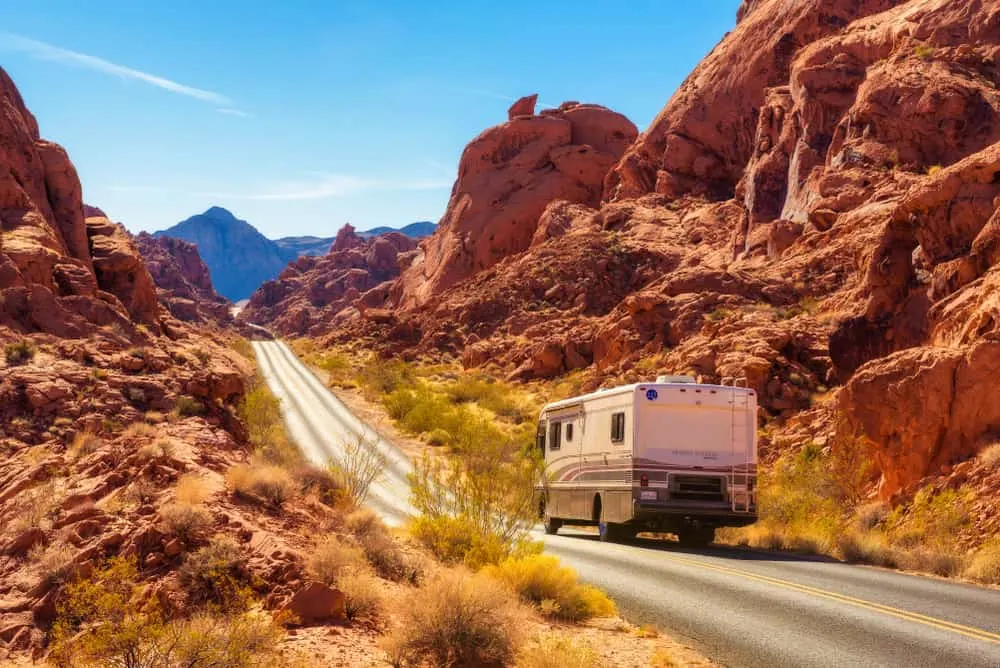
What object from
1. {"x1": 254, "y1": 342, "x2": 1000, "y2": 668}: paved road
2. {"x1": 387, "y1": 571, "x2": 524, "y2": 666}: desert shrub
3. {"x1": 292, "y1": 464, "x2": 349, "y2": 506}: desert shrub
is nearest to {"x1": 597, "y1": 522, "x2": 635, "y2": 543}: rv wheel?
{"x1": 254, "y1": 342, "x2": 1000, "y2": 668}: paved road

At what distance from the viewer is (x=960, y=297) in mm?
21172

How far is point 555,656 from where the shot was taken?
7.62 meters

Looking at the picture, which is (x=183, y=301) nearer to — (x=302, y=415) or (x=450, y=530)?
(x=302, y=415)

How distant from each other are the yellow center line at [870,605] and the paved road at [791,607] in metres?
0.01

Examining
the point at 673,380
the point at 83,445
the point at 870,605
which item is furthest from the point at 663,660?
the point at 673,380

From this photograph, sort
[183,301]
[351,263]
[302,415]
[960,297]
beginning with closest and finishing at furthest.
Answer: [960,297] → [302,415] → [183,301] → [351,263]

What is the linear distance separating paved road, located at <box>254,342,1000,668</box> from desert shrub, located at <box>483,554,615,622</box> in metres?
0.56

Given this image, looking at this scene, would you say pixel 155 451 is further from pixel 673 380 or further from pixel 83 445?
pixel 673 380

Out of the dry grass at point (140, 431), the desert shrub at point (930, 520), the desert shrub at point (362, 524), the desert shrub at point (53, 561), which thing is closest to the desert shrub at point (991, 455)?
the desert shrub at point (930, 520)

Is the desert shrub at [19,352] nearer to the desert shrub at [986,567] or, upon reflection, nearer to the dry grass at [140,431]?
the dry grass at [140,431]

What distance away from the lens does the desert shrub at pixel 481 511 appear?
13305 millimetres

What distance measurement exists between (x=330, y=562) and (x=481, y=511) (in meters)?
4.99

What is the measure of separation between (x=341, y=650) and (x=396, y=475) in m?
27.3

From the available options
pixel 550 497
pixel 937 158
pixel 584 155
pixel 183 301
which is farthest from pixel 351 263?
pixel 550 497
